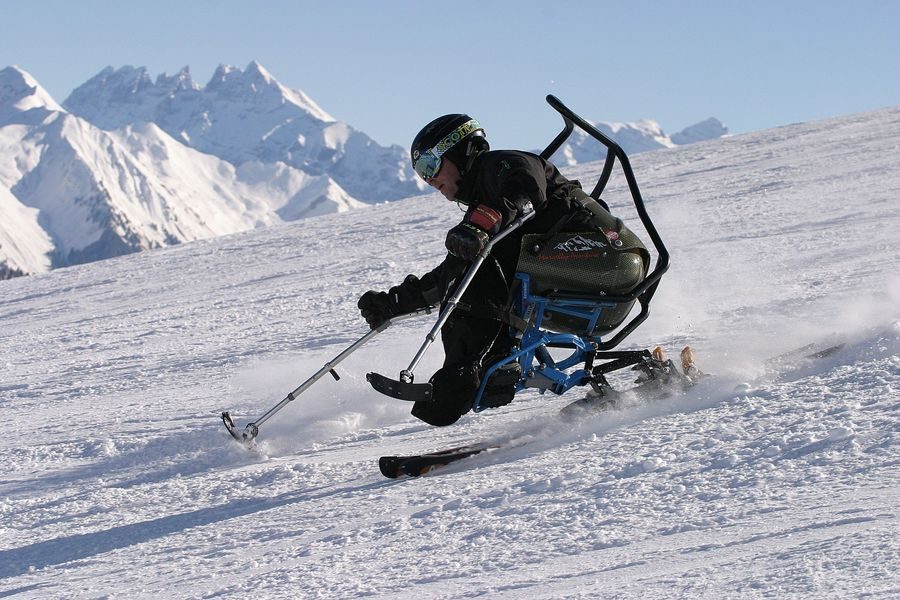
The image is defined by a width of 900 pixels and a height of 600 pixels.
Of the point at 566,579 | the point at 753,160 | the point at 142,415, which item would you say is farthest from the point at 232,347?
the point at 753,160

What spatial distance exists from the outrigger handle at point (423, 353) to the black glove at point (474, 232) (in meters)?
0.06

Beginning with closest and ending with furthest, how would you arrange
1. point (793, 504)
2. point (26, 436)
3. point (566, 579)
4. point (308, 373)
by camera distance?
point (566, 579) < point (793, 504) < point (26, 436) < point (308, 373)

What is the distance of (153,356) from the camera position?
34.5 feet

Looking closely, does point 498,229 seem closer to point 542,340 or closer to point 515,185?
point 515,185

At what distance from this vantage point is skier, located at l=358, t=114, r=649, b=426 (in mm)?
5109

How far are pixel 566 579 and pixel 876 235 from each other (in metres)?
9.33

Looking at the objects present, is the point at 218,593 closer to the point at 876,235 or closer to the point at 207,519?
the point at 207,519

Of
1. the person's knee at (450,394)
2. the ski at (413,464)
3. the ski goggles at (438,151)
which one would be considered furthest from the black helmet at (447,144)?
the ski at (413,464)

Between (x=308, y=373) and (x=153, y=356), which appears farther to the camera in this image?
(x=153, y=356)

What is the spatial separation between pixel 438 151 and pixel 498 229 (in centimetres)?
67

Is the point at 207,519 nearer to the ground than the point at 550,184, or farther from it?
nearer to the ground

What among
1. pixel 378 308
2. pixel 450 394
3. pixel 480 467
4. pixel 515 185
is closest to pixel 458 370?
pixel 450 394

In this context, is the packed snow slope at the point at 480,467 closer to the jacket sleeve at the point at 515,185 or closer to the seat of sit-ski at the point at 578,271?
the seat of sit-ski at the point at 578,271

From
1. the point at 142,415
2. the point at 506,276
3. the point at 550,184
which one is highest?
the point at 550,184
